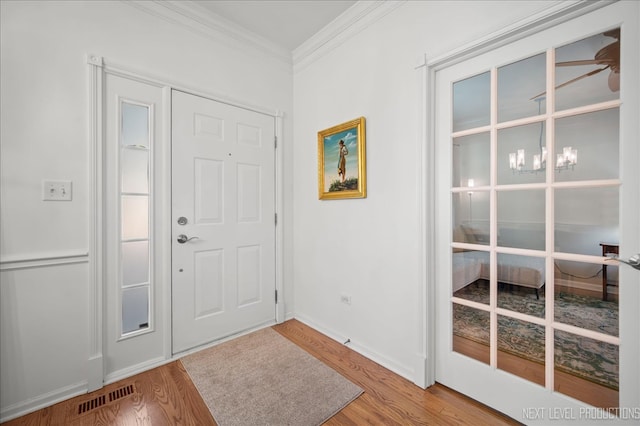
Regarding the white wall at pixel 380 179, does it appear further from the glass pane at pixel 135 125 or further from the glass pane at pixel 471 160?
the glass pane at pixel 135 125

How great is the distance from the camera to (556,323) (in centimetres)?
137

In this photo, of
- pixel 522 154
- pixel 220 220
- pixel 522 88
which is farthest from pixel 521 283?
pixel 220 220

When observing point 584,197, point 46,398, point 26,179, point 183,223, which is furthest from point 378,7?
point 46,398

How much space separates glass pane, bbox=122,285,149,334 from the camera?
192cm

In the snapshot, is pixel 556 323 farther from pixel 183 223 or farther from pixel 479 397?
pixel 183 223

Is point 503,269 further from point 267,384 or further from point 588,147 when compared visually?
point 267,384

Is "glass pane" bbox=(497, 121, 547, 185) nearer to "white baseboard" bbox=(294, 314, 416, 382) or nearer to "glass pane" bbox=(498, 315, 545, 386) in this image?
"glass pane" bbox=(498, 315, 545, 386)

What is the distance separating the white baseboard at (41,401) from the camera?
1.54m

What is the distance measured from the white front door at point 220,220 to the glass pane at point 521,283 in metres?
1.93

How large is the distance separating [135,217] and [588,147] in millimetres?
2734

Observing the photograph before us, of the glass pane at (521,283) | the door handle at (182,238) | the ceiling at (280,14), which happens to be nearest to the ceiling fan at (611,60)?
the glass pane at (521,283)

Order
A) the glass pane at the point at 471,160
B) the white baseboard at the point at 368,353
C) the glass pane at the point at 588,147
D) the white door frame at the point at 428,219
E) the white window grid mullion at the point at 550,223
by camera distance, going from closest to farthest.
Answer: the glass pane at the point at 588,147
the white window grid mullion at the point at 550,223
the glass pane at the point at 471,160
the white door frame at the point at 428,219
the white baseboard at the point at 368,353

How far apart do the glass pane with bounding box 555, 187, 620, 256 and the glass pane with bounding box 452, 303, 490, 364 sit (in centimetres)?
59

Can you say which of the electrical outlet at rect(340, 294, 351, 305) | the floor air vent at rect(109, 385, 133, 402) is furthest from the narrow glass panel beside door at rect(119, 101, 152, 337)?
the electrical outlet at rect(340, 294, 351, 305)
